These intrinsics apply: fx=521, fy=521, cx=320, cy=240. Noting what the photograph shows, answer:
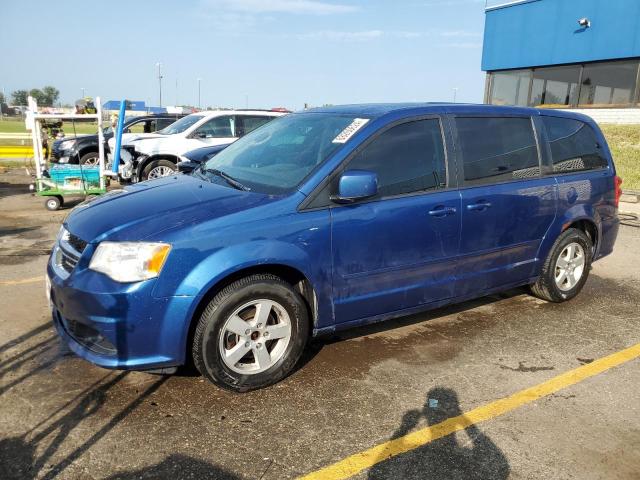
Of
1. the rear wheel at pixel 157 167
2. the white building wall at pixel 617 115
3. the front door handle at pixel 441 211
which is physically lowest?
the rear wheel at pixel 157 167

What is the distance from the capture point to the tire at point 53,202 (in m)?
9.11

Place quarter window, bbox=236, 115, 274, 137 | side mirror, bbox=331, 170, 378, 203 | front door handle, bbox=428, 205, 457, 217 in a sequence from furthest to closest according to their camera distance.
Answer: quarter window, bbox=236, 115, 274, 137 < front door handle, bbox=428, 205, 457, 217 < side mirror, bbox=331, 170, 378, 203

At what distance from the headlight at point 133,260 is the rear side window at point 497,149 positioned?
231cm

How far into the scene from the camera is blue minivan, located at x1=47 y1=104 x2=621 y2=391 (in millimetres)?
2926

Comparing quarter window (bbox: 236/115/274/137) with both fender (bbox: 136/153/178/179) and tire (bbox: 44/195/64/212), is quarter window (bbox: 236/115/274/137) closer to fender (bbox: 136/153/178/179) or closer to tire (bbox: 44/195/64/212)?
fender (bbox: 136/153/178/179)

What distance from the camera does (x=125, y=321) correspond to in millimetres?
2854

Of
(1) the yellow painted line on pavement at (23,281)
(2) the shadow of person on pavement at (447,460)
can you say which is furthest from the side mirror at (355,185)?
(1) the yellow painted line on pavement at (23,281)

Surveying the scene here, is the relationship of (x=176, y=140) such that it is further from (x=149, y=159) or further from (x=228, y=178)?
(x=228, y=178)

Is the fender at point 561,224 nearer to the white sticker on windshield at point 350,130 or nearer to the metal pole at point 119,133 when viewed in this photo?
the white sticker on windshield at point 350,130

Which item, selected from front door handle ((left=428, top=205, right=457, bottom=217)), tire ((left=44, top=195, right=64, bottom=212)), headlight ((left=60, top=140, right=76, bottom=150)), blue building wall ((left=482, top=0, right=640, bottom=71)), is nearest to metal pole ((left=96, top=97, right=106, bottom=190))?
tire ((left=44, top=195, right=64, bottom=212))

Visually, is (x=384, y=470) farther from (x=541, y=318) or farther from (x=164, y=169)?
(x=164, y=169)

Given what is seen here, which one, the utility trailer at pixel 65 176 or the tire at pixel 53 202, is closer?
the utility trailer at pixel 65 176

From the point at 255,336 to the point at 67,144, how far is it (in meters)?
10.4

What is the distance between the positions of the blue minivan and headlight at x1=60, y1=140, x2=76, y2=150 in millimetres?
8649
